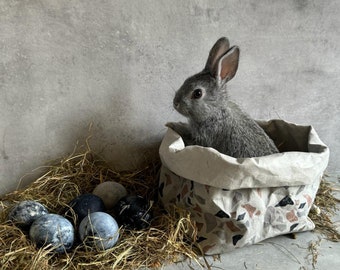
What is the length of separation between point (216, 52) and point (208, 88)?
0.20m

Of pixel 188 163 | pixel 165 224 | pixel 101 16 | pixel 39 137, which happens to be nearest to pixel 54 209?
pixel 39 137

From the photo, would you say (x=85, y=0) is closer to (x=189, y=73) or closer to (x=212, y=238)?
(x=189, y=73)

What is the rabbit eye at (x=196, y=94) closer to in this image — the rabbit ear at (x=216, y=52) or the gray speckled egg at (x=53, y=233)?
the rabbit ear at (x=216, y=52)

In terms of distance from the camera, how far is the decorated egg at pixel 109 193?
2076 mm

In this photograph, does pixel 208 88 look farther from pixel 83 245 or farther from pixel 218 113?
pixel 83 245

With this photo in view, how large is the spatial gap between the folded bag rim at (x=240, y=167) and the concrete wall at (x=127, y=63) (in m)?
0.50

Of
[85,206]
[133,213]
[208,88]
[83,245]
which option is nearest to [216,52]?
[208,88]

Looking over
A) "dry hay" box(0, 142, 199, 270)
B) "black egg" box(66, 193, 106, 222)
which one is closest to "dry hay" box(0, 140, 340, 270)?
"dry hay" box(0, 142, 199, 270)

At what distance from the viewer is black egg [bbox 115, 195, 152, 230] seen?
1.89m

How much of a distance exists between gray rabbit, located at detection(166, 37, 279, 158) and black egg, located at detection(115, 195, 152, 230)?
491 millimetres

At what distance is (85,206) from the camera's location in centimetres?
190

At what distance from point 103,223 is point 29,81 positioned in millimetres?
899

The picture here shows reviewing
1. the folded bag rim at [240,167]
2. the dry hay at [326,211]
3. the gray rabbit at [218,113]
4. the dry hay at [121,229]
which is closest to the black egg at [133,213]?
the dry hay at [121,229]

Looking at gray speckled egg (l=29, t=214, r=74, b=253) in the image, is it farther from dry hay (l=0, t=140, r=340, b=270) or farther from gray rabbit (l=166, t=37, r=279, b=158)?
gray rabbit (l=166, t=37, r=279, b=158)
